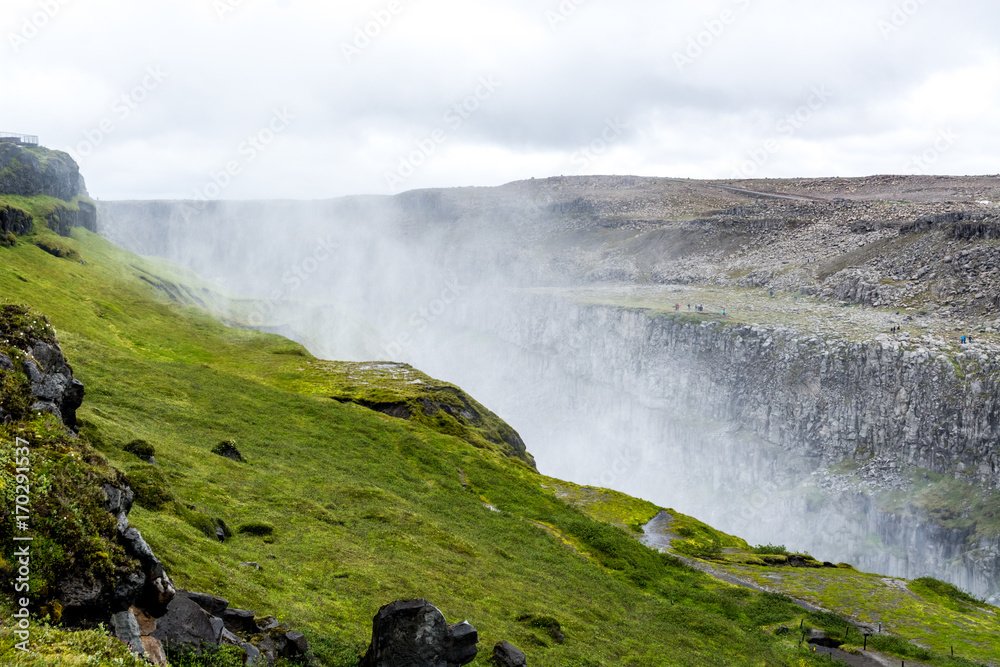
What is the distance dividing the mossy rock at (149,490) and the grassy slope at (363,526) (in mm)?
254

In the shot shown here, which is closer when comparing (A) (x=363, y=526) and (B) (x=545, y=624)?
(B) (x=545, y=624)

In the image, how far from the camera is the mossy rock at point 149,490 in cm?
2684

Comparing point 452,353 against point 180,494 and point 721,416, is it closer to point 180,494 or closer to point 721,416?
point 721,416

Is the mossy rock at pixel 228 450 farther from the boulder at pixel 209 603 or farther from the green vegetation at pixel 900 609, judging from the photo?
the green vegetation at pixel 900 609

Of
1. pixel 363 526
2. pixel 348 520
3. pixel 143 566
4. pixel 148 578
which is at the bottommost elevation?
pixel 363 526

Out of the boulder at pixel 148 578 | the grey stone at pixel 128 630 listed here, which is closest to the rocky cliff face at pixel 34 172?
the boulder at pixel 148 578

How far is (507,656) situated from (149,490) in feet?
55.4

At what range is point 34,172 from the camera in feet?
381

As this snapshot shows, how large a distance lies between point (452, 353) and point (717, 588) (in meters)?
142

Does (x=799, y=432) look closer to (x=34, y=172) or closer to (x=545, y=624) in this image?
(x=545, y=624)

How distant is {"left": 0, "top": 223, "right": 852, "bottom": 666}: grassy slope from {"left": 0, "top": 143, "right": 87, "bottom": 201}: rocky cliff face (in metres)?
45.2

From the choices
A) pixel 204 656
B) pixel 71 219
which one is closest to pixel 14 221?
pixel 71 219

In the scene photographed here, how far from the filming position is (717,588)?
153 ft

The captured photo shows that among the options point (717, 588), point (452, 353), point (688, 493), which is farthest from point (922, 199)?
point (717, 588)
